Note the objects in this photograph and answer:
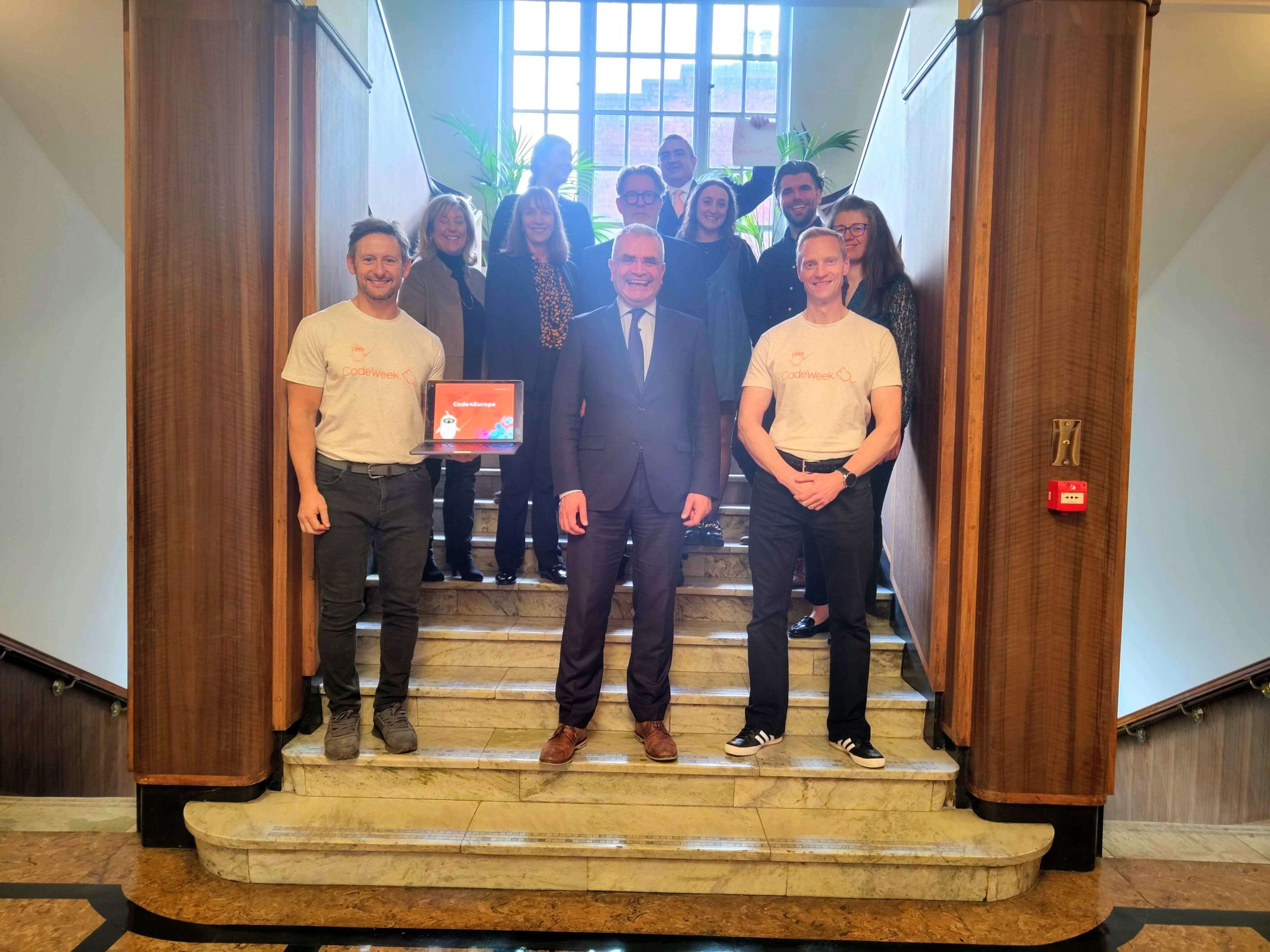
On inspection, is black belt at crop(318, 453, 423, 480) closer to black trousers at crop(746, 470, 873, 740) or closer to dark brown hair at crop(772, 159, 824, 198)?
black trousers at crop(746, 470, 873, 740)

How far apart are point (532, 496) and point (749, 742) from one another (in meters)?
1.28

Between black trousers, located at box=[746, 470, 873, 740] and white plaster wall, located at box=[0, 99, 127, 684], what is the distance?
12.7 ft

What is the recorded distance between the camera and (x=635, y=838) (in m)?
2.48

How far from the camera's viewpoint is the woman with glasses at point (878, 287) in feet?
9.55

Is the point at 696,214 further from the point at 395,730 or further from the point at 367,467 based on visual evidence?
the point at 395,730

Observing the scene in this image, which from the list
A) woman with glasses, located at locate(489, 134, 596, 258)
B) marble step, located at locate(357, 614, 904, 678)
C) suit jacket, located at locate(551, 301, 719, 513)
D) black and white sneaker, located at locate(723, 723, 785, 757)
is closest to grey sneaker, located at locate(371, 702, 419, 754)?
marble step, located at locate(357, 614, 904, 678)

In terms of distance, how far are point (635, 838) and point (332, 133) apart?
2496 millimetres

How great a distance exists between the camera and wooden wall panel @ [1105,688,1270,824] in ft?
12.5

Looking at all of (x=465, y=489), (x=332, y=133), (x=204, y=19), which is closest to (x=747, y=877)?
(x=465, y=489)

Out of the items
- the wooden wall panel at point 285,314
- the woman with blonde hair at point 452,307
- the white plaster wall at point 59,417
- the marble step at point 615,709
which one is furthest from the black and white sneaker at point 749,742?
the white plaster wall at point 59,417

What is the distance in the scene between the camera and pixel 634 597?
8.92 feet

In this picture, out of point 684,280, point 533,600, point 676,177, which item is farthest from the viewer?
point 676,177

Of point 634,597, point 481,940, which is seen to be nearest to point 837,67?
point 634,597

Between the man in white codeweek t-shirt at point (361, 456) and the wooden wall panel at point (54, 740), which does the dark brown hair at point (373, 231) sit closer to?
the man in white codeweek t-shirt at point (361, 456)
